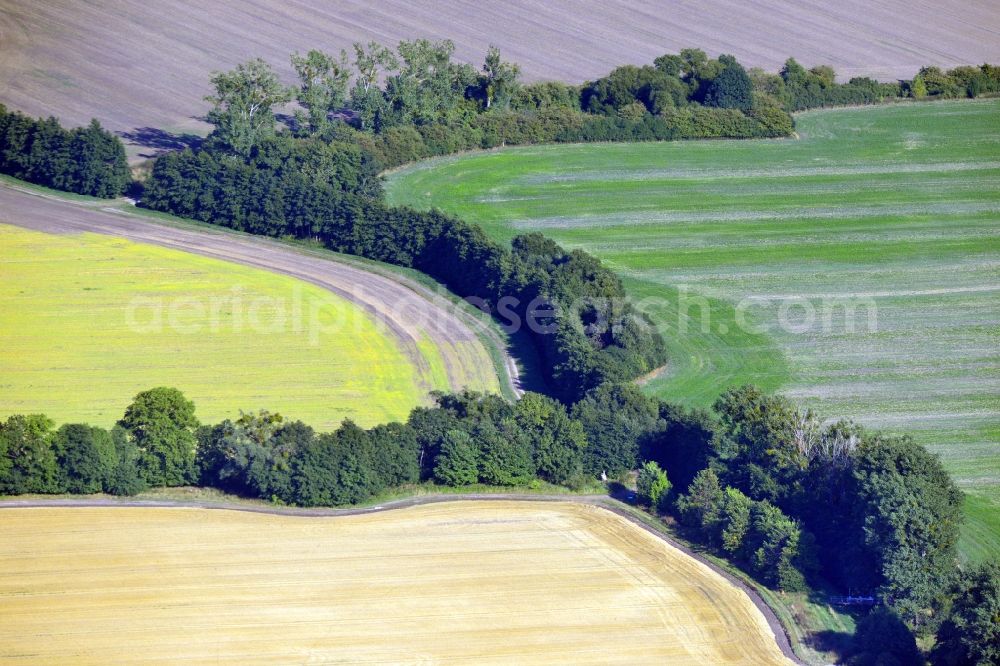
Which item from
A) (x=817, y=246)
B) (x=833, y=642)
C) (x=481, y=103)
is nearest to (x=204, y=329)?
(x=817, y=246)

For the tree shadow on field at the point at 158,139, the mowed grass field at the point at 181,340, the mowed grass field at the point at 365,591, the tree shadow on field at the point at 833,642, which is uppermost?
the tree shadow on field at the point at 158,139

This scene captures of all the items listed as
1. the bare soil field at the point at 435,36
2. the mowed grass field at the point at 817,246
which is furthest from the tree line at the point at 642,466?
the bare soil field at the point at 435,36

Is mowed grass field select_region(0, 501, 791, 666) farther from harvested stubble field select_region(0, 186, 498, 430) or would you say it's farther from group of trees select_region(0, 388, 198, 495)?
harvested stubble field select_region(0, 186, 498, 430)

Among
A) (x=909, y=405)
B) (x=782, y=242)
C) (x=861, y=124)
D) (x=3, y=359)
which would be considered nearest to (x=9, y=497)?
(x=3, y=359)

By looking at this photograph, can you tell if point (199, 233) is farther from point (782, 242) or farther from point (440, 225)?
point (782, 242)

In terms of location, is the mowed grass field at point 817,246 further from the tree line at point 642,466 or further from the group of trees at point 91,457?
the group of trees at point 91,457

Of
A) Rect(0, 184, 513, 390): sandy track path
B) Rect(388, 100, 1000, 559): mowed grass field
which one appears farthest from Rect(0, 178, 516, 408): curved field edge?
Rect(388, 100, 1000, 559): mowed grass field

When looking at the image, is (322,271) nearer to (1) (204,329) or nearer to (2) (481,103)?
(1) (204,329)
